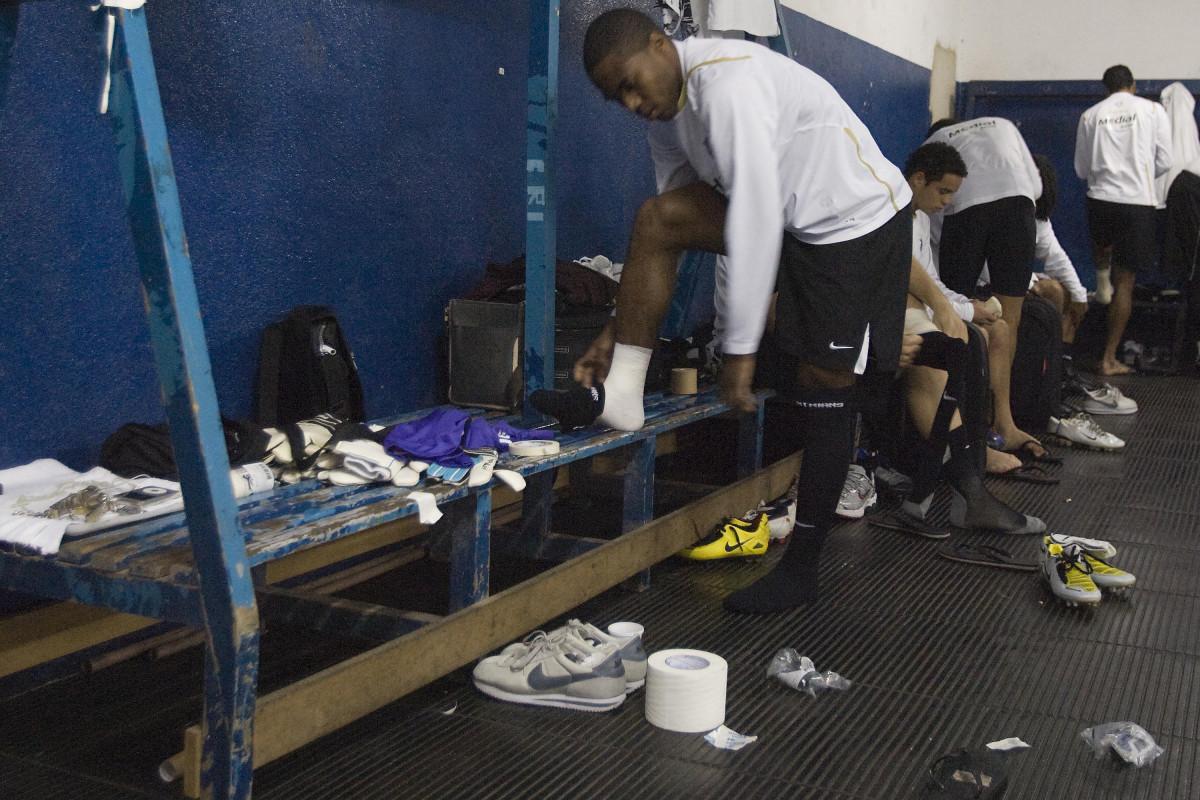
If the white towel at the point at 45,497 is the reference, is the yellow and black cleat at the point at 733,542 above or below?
below

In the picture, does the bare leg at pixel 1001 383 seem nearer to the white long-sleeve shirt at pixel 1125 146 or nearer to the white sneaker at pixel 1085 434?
the white sneaker at pixel 1085 434

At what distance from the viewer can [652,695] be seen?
6.34 ft

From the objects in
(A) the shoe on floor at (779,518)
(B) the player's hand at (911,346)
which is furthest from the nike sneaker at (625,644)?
(B) the player's hand at (911,346)

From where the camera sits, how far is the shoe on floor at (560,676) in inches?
77.3

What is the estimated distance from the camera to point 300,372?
2.41 metres

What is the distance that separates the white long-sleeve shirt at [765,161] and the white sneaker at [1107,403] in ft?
10.7

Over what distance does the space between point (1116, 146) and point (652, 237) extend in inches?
197

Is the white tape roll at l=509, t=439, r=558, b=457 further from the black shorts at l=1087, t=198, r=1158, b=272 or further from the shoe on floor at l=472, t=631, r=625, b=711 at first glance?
the black shorts at l=1087, t=198, r=1158, b=272

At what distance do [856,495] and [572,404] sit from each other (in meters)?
1.34

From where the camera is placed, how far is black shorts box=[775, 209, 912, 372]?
2363mm

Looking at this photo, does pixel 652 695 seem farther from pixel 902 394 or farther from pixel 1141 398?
pixel 1141 398

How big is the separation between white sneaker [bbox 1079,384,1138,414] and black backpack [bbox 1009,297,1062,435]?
588mm

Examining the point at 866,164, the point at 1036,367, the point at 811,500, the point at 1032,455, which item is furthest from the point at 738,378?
the point at 1036,367

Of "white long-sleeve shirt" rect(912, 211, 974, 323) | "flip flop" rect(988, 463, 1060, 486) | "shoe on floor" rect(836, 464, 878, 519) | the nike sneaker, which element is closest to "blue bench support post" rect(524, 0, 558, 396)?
the nike sneaker
